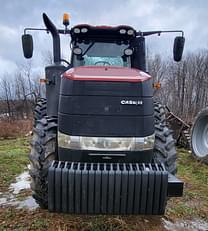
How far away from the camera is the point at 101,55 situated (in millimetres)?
3883

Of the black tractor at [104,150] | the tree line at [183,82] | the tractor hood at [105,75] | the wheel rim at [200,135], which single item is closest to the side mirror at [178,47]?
the black tractor at [104,150]

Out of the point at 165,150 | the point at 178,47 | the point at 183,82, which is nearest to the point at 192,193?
the point at 165,150

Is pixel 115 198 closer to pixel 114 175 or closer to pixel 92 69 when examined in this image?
pixel 114 175

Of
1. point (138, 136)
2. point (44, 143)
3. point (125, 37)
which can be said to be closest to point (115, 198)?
point (138, 136)

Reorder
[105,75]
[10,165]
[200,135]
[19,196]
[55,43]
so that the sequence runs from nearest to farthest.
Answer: [105,75] < [55,43] < [19,196] < [10,165] < [200,135]

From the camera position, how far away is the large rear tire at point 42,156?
3002 millimetres

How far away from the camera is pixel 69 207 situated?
8.36 feet

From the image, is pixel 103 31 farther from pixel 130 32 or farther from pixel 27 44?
pixel 27 44

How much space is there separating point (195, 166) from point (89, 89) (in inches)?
177

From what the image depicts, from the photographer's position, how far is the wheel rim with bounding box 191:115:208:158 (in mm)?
7281

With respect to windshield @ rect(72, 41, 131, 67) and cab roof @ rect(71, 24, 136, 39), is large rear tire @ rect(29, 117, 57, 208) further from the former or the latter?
cab roof @ rect(71, 24, 136, 39)

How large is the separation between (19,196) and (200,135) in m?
4.95

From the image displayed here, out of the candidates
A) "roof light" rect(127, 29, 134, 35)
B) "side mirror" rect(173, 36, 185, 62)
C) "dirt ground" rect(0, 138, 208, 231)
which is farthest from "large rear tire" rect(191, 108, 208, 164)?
"roof light" rect(127, 29, 134, 35)

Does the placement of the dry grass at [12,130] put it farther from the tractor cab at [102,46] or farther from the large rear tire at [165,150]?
the large rear tire at [165,150]
